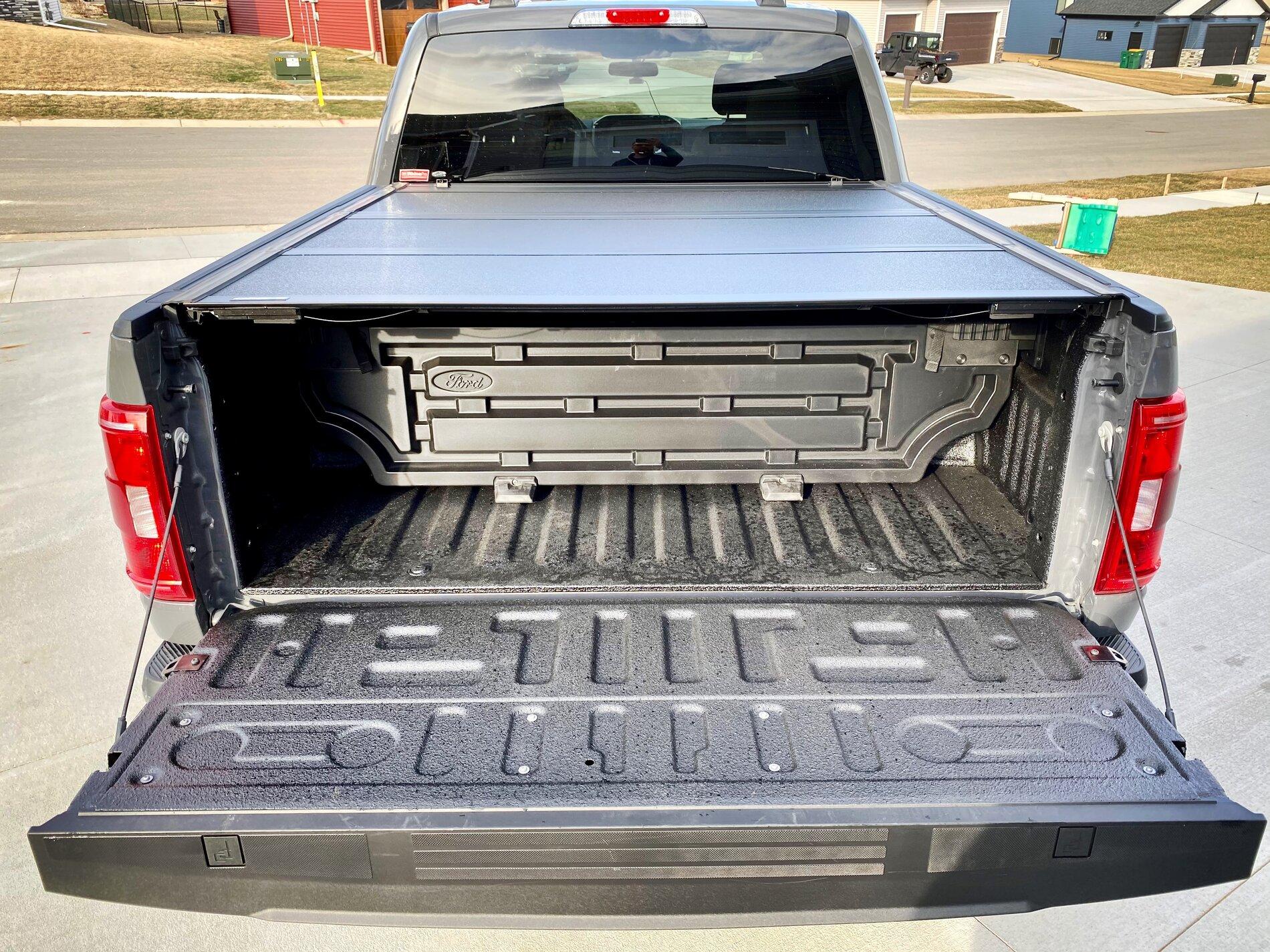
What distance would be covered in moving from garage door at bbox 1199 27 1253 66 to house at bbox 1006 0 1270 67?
34 millimetres

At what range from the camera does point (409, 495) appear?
2953mm

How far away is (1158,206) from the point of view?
13570mm

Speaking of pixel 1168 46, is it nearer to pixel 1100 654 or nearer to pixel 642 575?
pixel 1100 654

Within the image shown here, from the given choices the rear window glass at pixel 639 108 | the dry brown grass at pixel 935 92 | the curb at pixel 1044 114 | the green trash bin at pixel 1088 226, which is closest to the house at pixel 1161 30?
the curb at pixel 1044 114

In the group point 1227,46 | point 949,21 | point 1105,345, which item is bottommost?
point 1227,46

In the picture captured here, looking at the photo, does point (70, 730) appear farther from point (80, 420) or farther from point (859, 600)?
point (80, 420)

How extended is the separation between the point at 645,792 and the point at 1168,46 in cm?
5819

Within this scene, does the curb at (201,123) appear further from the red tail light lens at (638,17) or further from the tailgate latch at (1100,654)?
the tailgate latch at (1100,654)

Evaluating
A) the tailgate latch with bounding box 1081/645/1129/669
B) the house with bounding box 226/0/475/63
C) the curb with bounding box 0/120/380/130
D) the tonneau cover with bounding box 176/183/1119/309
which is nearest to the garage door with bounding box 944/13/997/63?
the house with bounding box 226/0/475/63

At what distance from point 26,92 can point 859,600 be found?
27.4m

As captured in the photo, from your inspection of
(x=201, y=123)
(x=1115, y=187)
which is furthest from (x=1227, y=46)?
(x=201, y=123)

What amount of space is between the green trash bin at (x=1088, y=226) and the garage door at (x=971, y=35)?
37106mm

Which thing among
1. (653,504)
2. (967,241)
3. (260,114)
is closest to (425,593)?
(653,504)

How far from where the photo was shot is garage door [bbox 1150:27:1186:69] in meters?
47.4
